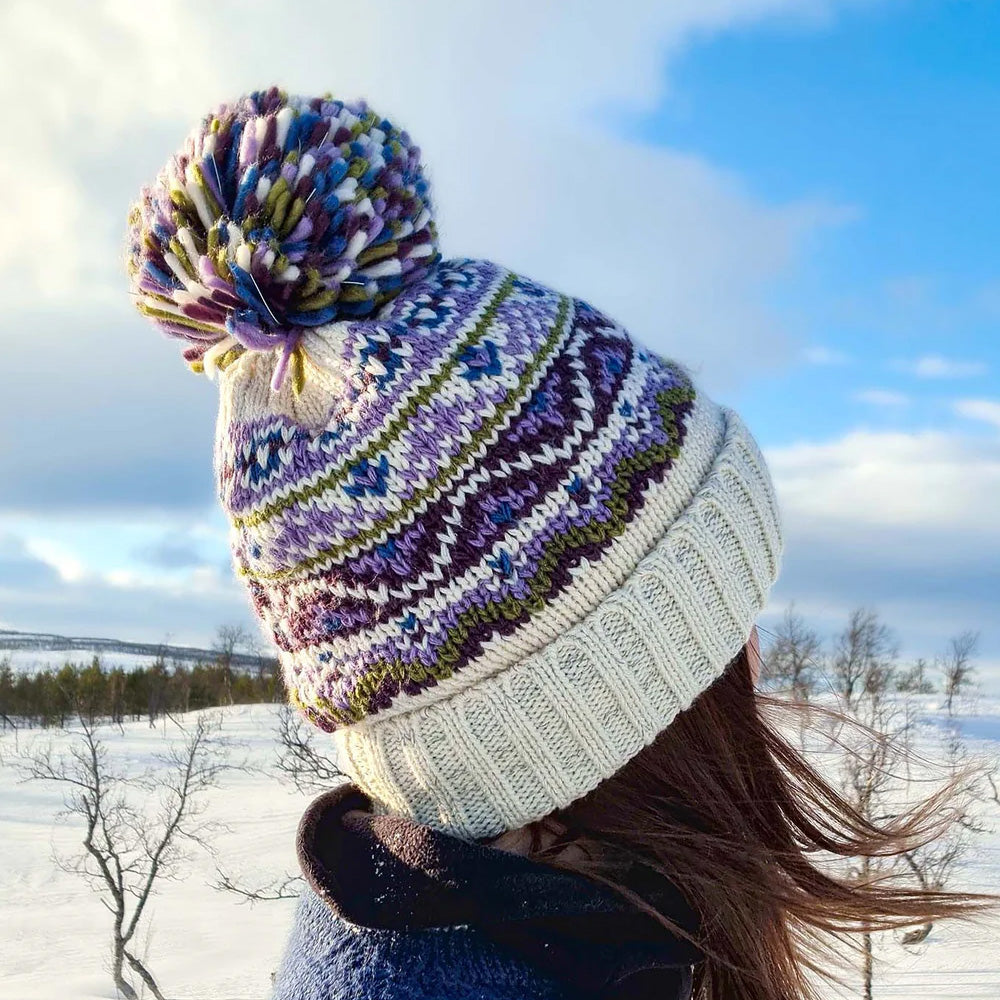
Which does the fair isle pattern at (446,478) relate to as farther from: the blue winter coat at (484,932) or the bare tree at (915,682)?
the bare tree at (915,682)

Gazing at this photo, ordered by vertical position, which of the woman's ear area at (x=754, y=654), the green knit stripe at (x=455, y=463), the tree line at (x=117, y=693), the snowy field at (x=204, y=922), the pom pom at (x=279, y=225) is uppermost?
the tree line at (x=117, y=693)

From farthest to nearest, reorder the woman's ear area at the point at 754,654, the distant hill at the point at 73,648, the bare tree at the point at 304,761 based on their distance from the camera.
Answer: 1. the distant hill at the point at 73,648
2. the bare tree at the point at 304,761
3. the woman's ear area at the point at 754,654

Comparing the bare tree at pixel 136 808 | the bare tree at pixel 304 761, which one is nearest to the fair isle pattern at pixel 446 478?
the bare tree at pixel 304 761

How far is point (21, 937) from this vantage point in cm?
1415

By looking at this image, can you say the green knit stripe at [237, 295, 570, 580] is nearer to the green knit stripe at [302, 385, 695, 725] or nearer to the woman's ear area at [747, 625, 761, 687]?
the green knit stripe at [302, 385, 695, 725]

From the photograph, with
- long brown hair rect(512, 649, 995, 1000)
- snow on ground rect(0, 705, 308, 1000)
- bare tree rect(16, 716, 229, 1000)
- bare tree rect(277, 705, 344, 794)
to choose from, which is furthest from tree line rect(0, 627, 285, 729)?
long brown hair rect(512, 649, 995, 1000)

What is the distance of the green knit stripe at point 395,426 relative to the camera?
3.22 ft

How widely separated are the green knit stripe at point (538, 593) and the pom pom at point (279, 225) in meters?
0.35

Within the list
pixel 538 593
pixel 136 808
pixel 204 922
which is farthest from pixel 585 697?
pixel 136 808

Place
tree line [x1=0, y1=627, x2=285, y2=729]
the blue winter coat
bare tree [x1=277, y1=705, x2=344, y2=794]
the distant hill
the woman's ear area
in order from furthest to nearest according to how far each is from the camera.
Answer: the distant hill, tree line [x1=0, y1=627, x2=285, y2=729], bare tree [x1=277, y1=705, x2=344, y2=794], the woman's ear area, the blue winter coat

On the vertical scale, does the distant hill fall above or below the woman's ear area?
above

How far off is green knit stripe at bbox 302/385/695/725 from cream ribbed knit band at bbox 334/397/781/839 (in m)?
0.03

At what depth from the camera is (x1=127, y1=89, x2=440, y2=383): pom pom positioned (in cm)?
103

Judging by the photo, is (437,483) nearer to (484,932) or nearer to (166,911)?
(484,932)
